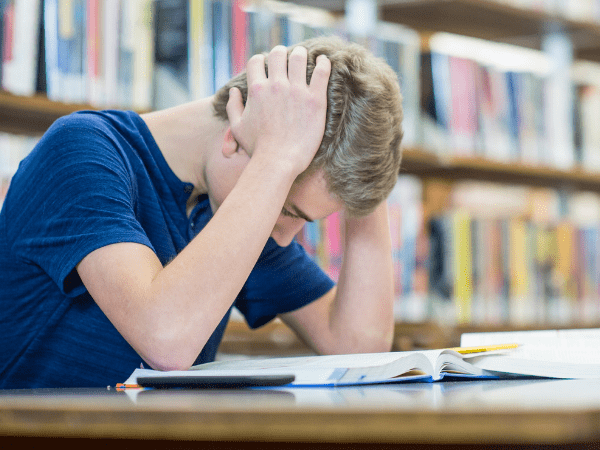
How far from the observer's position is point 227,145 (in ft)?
3.02

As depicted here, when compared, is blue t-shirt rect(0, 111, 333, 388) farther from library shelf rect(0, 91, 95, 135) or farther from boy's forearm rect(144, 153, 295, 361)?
library shelf rect(0, 91, 95, 135)

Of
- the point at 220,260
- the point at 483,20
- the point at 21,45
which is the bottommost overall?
the point at 220,260

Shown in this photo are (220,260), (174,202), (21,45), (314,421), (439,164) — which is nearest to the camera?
(314,421)

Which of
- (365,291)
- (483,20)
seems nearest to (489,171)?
(483,20)

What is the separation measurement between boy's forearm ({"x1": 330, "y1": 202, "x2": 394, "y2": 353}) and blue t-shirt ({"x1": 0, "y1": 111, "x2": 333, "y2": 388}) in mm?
258

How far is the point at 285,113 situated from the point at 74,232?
302 millimetres

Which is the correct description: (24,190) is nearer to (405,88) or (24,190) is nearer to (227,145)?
(227,145)

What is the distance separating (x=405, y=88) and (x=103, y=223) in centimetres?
131

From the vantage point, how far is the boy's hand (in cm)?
83

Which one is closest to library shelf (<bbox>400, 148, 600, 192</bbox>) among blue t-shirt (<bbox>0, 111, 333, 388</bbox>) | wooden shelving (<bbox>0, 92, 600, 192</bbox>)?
wooden shelving (<bbox>0, 92, 600, 192</bbox>)

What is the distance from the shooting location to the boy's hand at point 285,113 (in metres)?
0.83

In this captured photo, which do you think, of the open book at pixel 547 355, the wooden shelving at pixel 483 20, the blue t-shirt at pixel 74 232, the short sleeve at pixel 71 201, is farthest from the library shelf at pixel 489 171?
the short sleeve at pixel 71 201

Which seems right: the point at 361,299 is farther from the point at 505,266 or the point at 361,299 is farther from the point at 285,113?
the point at 505,266

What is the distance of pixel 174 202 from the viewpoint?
38.9 inches
